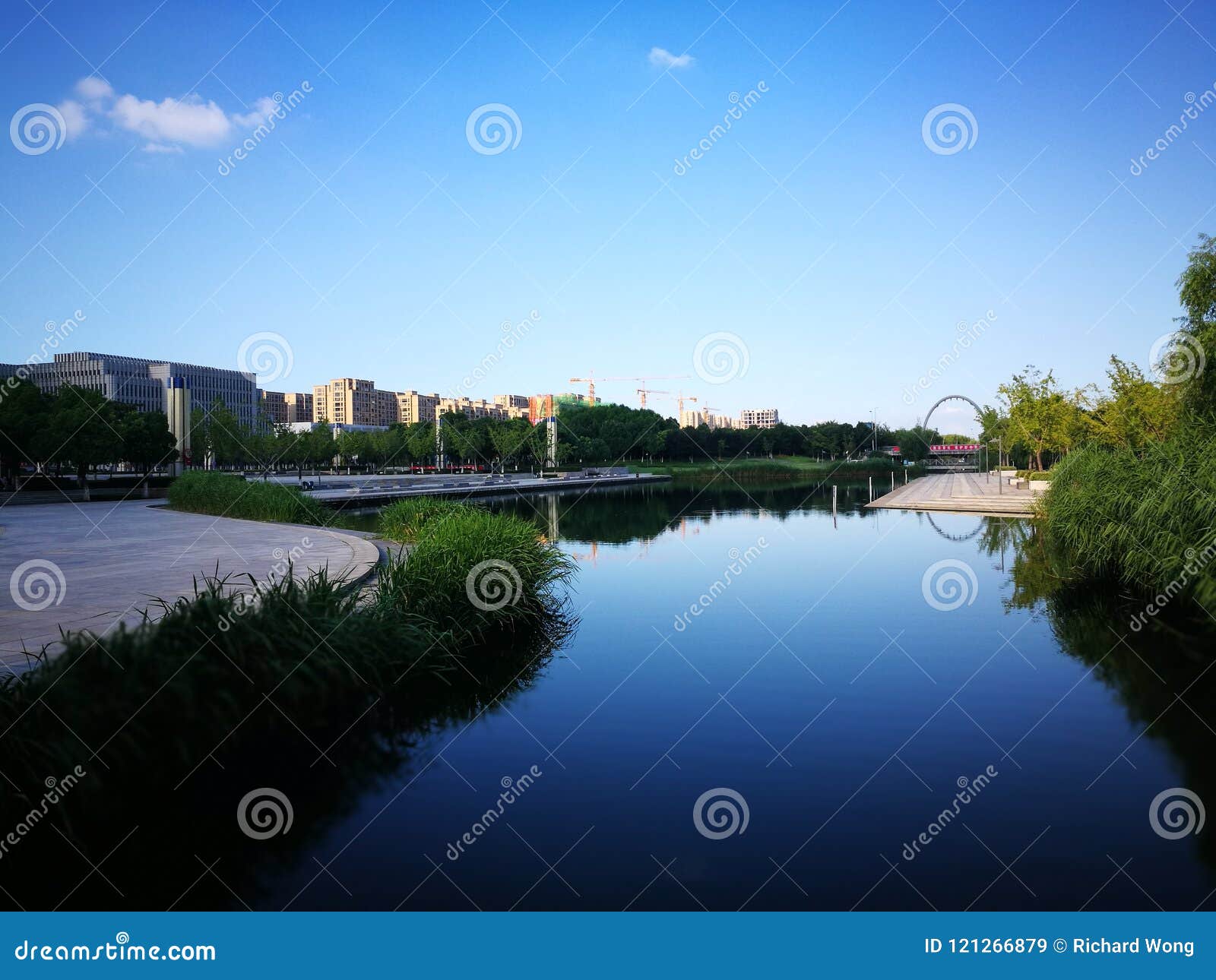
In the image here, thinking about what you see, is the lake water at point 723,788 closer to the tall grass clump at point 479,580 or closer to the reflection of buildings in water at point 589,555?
the tall grass clump at point 479,580

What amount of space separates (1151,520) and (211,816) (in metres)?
11.5

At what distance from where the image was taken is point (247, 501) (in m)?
22.3

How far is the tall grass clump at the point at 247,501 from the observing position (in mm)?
21359

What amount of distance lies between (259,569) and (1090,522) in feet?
41.8

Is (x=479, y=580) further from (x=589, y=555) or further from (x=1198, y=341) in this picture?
(x=1198, y=341)

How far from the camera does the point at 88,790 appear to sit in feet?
15.5

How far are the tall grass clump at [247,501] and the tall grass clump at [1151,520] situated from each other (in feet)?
54.6

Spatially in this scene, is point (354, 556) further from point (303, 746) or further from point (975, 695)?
point (975, 695)

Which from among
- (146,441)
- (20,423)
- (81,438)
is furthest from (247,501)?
(146,441)

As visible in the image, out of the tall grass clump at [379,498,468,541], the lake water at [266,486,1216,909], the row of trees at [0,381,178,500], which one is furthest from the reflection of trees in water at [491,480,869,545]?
the row of trees at [0,381,178,500]

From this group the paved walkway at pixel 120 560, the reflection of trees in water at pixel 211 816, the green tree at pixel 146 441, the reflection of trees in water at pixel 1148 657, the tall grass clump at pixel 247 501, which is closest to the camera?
the reflection of trees in water at pixel 211 816

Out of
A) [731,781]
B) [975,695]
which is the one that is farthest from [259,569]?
[975,695]

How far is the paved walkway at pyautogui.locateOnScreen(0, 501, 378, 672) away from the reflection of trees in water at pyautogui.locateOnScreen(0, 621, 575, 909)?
2.31 meters

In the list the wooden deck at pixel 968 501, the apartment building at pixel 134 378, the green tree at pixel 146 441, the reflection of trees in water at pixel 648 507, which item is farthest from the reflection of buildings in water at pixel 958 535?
the apartment building at pixel 134 378
